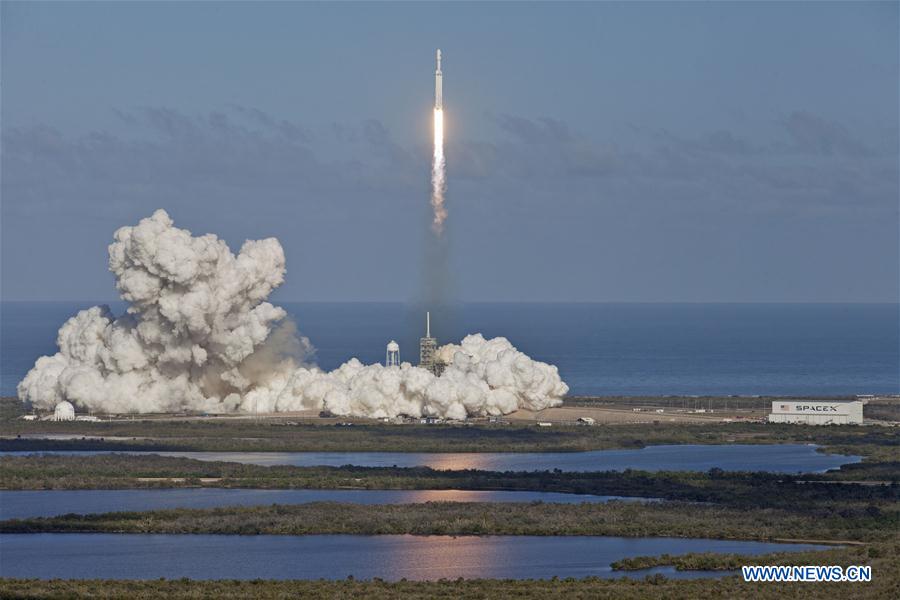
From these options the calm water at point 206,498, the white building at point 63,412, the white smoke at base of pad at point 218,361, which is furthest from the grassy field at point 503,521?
the white building at point 63,412

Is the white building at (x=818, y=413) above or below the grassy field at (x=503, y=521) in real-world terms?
above

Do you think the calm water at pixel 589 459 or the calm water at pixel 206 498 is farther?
the calm water at pixel 589 459

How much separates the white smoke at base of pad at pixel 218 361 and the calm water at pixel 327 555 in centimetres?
3408

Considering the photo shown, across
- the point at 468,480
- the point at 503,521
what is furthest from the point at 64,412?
the point at 503,521

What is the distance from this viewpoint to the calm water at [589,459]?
76500mm

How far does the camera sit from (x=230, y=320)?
9462 centimetres

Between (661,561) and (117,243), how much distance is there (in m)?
48.2

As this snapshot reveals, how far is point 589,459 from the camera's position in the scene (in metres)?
80.1

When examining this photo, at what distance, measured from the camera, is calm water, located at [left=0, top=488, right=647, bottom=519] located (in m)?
65.1

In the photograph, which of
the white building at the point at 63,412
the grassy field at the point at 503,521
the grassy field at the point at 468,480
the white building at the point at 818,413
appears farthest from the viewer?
the white building at the point at 818,413

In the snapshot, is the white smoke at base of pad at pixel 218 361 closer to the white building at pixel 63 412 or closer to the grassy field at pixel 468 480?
the white building at pixel 63 412

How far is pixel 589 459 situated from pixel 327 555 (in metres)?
26.8

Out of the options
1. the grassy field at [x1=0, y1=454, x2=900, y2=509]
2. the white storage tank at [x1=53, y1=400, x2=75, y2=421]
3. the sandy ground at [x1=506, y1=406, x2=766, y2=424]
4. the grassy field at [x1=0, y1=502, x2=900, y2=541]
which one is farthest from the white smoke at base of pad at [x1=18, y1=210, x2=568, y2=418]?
the grassy field at [x1=0, y1=502, x2=900, y2=541]

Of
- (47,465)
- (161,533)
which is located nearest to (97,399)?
(47,465)
